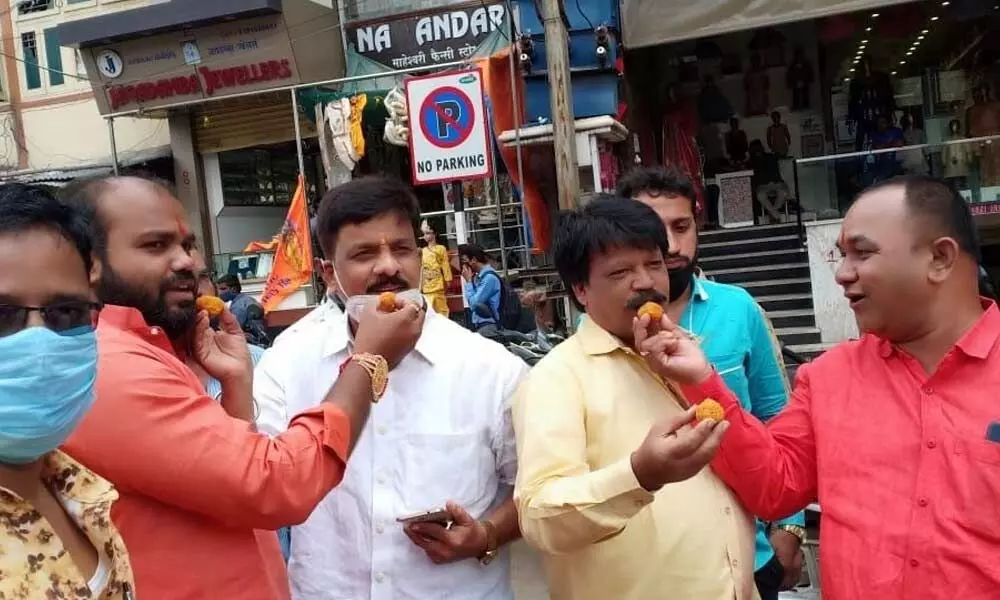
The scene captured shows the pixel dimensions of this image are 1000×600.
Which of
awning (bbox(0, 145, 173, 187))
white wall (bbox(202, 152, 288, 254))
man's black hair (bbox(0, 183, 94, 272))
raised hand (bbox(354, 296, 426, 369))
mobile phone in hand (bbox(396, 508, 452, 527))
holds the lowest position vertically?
mobile phone in hand (bbox(396, 508, 452, 527))

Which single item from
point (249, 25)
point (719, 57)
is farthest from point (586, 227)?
point (719, 57)

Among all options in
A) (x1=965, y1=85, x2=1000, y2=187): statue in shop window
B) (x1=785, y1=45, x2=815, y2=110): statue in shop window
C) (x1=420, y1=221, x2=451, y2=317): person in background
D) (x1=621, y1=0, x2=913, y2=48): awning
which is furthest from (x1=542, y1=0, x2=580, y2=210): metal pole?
(x1=785, y1=45, x2=815, y2=110): statue in shop window

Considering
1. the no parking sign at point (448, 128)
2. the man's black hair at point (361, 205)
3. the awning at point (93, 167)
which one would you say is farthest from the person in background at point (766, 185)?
the man's black hair at point (361, 205)

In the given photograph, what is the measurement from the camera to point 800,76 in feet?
49.9

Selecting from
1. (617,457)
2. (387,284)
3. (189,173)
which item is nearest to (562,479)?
(617,457)

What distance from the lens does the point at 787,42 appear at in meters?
15.2

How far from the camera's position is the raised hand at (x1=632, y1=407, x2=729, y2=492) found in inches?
68.6

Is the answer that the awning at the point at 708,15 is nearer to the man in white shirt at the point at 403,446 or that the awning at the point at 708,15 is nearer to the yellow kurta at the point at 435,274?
the yellow kurta at the point at 435,274

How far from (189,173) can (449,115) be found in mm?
9038

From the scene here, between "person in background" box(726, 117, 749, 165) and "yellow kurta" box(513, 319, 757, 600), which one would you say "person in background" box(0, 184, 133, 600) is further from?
"person in background" box(726, 117, 749, 165)

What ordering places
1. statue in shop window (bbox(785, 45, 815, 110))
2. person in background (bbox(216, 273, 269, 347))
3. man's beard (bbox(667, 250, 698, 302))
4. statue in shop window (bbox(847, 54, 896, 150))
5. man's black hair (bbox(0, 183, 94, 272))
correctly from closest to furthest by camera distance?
man's black hair (bbox(0, 183, 94, 272)) < man's beard (bbox(667, 250, 698, 302)) < person in background (bbox(216, 273, 269, 347)) < statue in shop window (bbox(847, 54, 896, 150)) < statue in shop window (bbox(785, 45, 815, 110))

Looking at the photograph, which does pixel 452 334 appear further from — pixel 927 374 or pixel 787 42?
pixel 787 42

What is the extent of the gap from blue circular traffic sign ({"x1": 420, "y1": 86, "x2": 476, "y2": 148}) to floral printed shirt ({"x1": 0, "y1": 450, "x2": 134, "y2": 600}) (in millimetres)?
7171

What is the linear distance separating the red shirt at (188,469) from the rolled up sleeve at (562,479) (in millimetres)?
429
